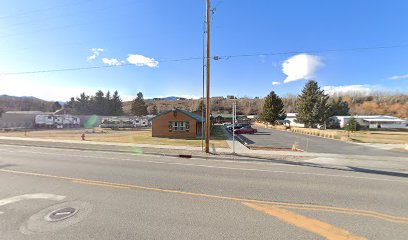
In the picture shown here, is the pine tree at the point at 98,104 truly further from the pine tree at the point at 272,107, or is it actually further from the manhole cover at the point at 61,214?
the manhole cover at the point at 61,214

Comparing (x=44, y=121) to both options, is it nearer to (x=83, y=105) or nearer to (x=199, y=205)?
(x=83, y=105)

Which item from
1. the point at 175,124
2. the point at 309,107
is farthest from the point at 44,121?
the point at 309,107

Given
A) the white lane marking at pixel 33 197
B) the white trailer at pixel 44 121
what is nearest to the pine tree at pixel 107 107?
the white trailer at pixel 44 121

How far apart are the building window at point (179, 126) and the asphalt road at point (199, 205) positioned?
2064 centimetres

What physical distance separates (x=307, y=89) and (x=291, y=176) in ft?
205

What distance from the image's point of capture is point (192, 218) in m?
5.41

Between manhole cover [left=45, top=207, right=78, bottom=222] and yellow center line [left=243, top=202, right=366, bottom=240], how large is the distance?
4.28 meters

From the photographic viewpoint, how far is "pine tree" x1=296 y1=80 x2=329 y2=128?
62.0m

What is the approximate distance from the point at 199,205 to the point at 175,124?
1004 inches

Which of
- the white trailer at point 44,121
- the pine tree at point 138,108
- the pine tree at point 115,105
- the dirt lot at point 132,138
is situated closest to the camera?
the dirt lot at point 132,138

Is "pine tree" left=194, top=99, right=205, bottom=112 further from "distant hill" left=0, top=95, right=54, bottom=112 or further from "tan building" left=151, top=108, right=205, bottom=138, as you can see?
"distant hill" left=0, top=95, right=54, bottom=112

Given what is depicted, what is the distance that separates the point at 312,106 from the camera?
64750 millimetres

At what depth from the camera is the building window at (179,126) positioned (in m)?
31.0

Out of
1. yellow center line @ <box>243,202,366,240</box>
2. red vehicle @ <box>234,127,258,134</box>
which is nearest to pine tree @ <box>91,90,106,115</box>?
red vehicle @ <box>234,127,258,134</box>
